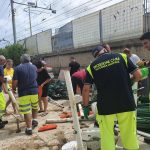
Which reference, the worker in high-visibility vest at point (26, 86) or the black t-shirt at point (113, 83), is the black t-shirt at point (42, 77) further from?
the black t-shirt at point (113, 83)

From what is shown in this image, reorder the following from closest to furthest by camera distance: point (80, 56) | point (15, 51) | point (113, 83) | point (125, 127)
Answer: point (113, 83)
point (125, 127)
point (80, 56)
point (15, 51)

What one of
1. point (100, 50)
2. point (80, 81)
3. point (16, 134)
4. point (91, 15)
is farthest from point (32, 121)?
point (91, 15)

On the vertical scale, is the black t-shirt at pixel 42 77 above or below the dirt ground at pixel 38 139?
above

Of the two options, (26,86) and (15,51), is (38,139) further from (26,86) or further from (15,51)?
(15,51)

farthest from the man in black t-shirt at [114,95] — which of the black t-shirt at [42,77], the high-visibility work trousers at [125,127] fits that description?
the black t-shirt at [42,77]

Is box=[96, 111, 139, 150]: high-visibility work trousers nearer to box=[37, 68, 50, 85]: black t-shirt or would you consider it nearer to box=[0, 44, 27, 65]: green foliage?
box=[37, 68, 50, 85]: black t-shirt

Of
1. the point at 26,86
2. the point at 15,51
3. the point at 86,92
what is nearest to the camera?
the point at 86,92

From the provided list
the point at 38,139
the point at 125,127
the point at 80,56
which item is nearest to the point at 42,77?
the point at 38,139

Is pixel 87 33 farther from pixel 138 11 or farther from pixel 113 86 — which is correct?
pixel 113 86

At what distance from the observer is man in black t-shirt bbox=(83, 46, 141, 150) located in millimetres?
4469

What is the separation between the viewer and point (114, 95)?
4496 millimetres

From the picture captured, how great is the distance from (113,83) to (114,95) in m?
0.16

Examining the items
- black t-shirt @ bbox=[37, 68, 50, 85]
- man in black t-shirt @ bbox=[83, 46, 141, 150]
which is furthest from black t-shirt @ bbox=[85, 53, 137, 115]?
black t-shirt @ bbox=[37, 68, 50, 85]

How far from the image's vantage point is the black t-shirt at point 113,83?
4.46 m
